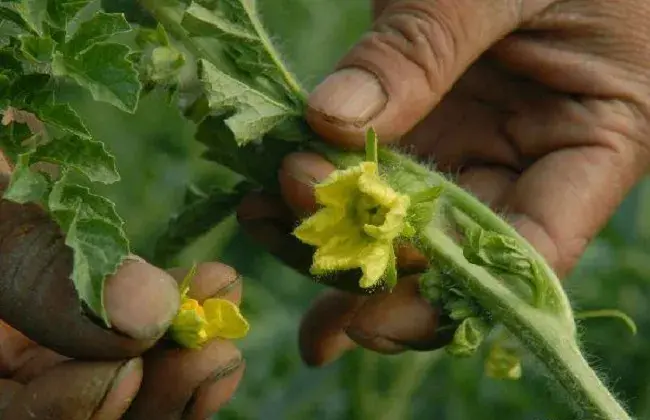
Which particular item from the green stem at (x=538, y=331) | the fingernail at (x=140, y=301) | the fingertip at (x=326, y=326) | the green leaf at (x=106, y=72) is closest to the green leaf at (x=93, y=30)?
the green leaf at (x=106, y=72)

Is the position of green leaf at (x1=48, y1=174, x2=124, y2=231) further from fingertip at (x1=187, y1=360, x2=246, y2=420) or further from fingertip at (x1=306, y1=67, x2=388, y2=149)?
fingertip at (x1=306, y1=67, x2=388, y2=149)

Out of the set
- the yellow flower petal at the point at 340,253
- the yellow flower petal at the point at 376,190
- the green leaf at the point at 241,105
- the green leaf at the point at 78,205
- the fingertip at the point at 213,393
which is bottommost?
the fingertip at the point at 213,393

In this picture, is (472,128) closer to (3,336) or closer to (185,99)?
(185,99)

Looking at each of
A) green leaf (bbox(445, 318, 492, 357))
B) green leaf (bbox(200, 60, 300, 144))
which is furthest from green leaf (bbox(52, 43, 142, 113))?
green leaf (bbox(445, 318, 492, 357))

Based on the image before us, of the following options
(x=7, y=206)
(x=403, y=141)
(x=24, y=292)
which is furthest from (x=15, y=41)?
(x=403, y=141)

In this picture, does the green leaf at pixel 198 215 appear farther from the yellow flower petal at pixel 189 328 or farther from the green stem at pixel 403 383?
the green stem at pixel 403 383

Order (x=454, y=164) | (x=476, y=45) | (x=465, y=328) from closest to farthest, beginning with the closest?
(x=465, y=328), (x=476, y=45), (x=454, y=164)
